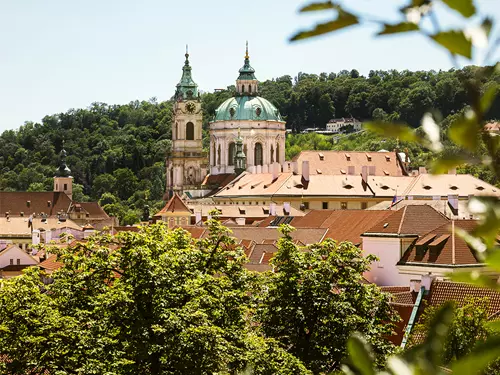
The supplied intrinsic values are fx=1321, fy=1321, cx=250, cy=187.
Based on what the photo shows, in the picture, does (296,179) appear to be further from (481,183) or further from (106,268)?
(106,268)

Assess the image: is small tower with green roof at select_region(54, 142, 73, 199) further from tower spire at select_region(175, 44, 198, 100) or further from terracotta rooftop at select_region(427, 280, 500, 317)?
terracotta rooftop at select_region(427, 280, 500, 317)

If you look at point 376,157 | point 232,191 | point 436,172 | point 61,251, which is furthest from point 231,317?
point 376,157

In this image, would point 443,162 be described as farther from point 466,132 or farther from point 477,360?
point 477,360

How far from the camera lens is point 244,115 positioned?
16475cm

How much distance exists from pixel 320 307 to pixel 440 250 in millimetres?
15897

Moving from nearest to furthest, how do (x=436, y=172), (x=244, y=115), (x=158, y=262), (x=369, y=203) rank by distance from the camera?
(x=436, y=172) < (x=158, y=262) < (x=369, y=203) < (x=244, y=115)

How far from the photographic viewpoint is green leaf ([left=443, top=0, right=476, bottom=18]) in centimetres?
247

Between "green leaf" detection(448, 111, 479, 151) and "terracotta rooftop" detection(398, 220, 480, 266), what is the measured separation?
43.1 m

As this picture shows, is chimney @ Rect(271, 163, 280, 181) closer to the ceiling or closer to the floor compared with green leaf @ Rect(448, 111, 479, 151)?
closer to the ceiling

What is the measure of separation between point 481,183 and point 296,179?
24030 millimetres

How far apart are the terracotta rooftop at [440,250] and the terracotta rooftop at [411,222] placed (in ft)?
6.97

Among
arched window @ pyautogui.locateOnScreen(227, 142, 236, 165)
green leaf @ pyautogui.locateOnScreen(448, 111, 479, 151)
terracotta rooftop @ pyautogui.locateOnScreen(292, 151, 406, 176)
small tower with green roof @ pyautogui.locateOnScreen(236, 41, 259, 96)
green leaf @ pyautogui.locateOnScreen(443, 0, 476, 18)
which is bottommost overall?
green leaf @ pyautogui.locateOnScreen(448, 111, 479, 151)

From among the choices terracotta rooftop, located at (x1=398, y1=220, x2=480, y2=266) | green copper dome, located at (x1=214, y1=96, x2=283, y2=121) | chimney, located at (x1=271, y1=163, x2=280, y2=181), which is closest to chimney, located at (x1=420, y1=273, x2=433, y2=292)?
terracotta rooftop, located at (x1=398, y1=220, x2=480, y2=266)

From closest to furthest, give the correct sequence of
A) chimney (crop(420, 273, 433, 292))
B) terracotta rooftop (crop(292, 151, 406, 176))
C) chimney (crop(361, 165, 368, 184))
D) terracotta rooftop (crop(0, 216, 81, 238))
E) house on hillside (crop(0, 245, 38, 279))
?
chimney (crop(420, 273, 433, 292)), house on hillside (crop(0, 245, 38, 279)), terracotta rooftop (crop(0, 216, 81, 238)), chimney (crop(361, 165, 368, 184)), terracotta rooftop (crop(292, 151, 406, 176))
